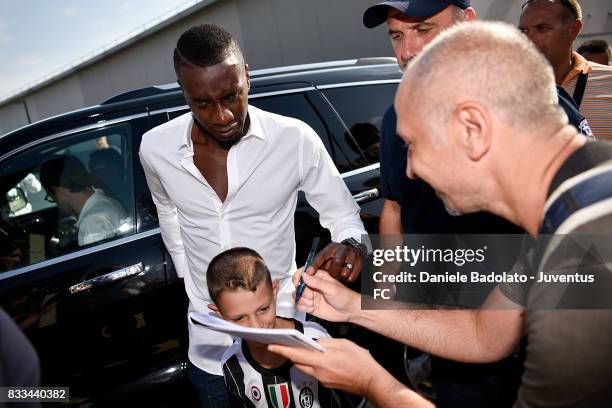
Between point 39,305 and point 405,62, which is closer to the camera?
point 405,62

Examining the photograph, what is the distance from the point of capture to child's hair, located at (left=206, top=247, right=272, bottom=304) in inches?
79.4

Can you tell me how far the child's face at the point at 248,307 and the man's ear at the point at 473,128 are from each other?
1.09 meters

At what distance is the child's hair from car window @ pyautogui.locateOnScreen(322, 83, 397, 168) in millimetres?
1149

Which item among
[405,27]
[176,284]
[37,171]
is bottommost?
[176,284]

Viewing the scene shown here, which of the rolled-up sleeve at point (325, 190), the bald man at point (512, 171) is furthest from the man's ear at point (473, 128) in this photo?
the rolled-up sleeve at point (325, 190)

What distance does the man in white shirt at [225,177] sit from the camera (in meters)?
2.17

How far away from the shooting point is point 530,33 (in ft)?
10.6

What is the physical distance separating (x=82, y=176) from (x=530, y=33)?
2.85m

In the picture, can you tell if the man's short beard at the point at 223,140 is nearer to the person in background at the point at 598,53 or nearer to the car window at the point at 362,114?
the car window at the point at 362,114

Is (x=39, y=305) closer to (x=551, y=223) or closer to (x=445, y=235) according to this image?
(x=445, y=235)

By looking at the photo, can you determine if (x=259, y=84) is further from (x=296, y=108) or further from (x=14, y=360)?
(x=14, y=360)

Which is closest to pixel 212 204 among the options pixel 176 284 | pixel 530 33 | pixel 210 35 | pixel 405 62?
pixel 176 284

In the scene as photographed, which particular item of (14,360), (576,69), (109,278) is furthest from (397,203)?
(576,69)

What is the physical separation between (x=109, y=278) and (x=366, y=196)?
57.1 inches
